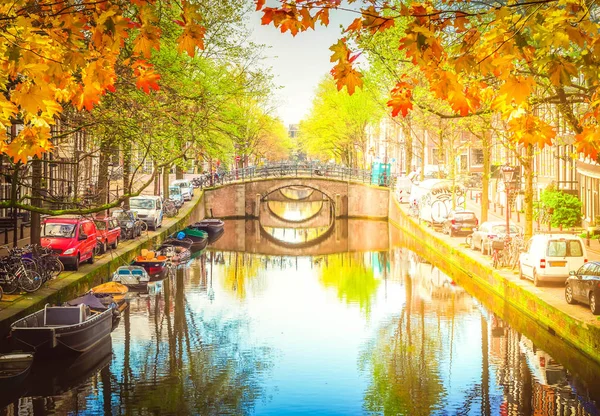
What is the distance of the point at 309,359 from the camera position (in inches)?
781

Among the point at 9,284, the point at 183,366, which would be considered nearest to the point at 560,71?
the point at 183,366

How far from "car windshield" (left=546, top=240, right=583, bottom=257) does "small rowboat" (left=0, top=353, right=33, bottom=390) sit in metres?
14.3

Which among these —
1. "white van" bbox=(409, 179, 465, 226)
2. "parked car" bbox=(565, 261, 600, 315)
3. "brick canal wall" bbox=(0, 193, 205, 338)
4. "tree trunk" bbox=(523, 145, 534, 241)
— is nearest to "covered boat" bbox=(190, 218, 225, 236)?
"brick canal wall" bbox=(0, 193, 205, 338)

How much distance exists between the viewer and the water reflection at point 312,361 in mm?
15828

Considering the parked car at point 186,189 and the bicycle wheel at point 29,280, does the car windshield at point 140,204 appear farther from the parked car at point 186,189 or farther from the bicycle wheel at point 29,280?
the bicycle wheel at point 29,280

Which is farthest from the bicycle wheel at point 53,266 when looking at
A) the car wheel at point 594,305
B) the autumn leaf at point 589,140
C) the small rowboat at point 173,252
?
the autumn leaf at point 589,140

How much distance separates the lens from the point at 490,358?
1970 centimetres

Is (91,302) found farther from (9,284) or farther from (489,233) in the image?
(489,233)

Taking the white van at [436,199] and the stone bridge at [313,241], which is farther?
the stone bridge at [313,241]

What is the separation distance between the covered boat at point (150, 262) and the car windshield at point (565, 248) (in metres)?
15.6

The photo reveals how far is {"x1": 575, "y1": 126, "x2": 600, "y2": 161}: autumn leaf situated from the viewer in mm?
7711

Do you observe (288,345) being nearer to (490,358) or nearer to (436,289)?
(490,358)

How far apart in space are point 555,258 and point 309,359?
7956 millimetres

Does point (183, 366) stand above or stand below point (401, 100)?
below
